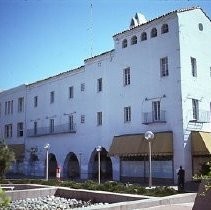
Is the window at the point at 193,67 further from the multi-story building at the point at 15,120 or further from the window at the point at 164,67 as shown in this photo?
the multi-story building at the point at 15,120

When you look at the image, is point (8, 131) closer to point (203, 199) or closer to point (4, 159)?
point (4, 159)

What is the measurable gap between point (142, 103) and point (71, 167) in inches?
527

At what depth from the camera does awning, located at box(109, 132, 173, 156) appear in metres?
27.7

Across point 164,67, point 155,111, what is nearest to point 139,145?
point 155,111

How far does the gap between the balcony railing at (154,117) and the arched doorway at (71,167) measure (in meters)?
11.8

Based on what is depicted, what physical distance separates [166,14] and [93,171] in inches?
643

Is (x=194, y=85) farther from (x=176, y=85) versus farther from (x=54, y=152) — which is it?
(x=54, y=152)

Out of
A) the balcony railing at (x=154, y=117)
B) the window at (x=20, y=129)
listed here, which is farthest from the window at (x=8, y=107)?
the balcony railing at (x=154, y=117)

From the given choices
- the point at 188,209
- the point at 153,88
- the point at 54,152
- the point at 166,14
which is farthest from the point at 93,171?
the point at 188,209

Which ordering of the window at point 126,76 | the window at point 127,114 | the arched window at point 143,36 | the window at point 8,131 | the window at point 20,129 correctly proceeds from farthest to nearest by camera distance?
the window at point 8,131
the window at point 20,129
the window at point 126,76
the window at point 127,114
the arched window at point 143,36

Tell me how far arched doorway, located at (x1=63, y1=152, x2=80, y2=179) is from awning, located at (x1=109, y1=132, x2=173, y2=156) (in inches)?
345

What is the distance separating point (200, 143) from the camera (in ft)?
90.1

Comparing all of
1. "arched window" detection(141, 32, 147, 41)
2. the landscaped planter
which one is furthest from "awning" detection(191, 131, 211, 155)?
the landscaped planter

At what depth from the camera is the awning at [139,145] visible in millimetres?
27734
